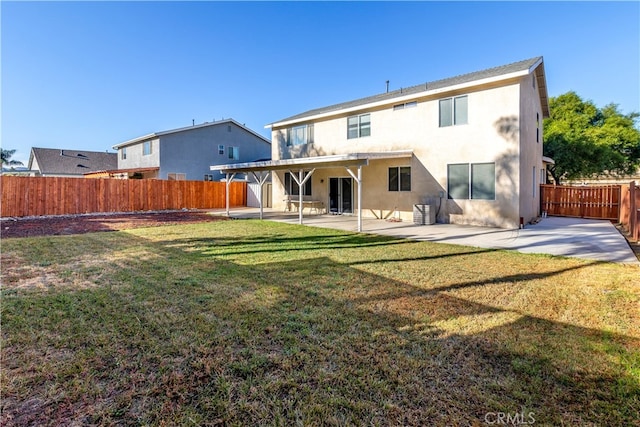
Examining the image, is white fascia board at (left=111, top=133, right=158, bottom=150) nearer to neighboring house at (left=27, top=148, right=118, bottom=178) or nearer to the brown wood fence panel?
neighboring house at (left=27, top=148, right=118, bottom=178)

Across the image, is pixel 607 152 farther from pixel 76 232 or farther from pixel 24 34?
pixel 24 34

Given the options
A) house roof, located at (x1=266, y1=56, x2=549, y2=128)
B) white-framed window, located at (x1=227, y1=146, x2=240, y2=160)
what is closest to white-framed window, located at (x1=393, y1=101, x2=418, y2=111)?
house roof, located at (x1=266, y1=56, x2=549, y2=128)

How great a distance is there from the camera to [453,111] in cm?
1248

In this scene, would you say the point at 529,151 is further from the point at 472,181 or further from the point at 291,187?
the point at 291,187

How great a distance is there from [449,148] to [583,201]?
758cm

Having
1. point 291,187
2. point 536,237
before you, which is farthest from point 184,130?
point 536,237

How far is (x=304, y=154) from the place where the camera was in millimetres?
18156

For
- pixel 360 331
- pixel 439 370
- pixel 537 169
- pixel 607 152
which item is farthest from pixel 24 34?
pixel 607 152

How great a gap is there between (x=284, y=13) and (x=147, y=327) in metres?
17.3

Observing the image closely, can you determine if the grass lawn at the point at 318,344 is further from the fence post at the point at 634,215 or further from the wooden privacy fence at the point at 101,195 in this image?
the wooden privacy fence at the point at 101,195

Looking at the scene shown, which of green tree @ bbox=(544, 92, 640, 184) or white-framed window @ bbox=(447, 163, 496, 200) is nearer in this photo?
white-framed window @ bbox=(447, 163, 496, 200)

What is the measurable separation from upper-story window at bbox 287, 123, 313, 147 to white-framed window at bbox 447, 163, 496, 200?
7.99 meters

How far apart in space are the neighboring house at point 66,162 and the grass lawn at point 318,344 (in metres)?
32.9

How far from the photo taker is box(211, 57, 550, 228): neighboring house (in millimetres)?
11258
